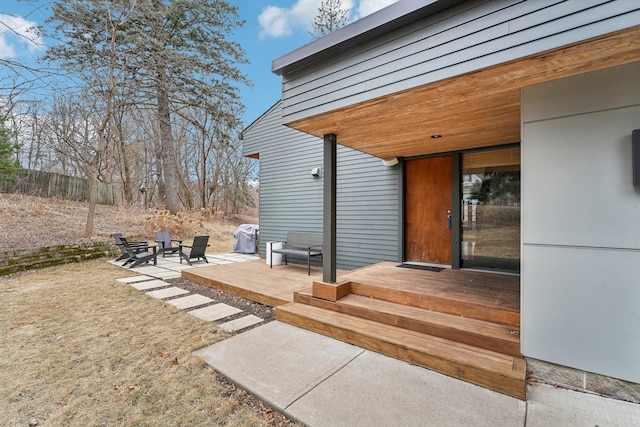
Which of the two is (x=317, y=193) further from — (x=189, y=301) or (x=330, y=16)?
(x=330, y=16)

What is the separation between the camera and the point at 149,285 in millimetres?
5082

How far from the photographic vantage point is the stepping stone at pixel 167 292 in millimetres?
4507

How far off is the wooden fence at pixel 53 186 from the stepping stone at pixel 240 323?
12503 millimetres

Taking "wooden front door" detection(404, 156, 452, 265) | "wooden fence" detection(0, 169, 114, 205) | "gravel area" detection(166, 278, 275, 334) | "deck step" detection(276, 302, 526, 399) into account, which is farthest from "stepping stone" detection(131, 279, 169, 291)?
"wooden fence" detection(0, 169, 114, 205)

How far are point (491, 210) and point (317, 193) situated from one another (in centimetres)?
361

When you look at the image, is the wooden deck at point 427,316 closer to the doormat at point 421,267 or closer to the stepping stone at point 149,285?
the doormat at point 421,267

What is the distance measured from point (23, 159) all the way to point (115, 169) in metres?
4.01

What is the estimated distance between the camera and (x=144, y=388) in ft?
7.13

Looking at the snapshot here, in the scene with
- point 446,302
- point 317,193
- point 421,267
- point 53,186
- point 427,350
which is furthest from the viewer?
point 53,186

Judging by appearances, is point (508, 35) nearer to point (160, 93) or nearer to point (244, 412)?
point (244, 412)

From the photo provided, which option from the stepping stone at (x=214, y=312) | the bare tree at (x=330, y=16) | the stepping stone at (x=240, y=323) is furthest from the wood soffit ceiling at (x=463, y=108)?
the bare tree at (x=330, y=16)

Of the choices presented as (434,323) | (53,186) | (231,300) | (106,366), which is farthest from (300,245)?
(53,186)

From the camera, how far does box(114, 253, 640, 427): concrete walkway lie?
69.7 inches

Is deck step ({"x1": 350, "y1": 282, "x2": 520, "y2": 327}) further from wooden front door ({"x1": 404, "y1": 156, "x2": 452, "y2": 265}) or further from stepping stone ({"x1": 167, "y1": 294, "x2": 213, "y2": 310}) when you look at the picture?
stepping stone ({"x1": 167, "y1": 294, "x2": 213, "y2": 310})
